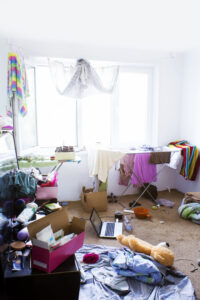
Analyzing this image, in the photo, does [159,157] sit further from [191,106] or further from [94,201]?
[191,106]

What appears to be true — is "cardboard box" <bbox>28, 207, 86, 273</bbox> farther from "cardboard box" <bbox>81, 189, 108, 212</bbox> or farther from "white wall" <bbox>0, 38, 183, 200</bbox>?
"white wall" <bbox>0, 38, 183, 200</bbox>

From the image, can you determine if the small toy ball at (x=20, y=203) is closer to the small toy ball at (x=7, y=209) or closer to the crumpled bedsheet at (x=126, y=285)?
the small toy ball at (x=7, y=209)

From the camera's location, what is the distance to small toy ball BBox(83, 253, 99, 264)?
2084mm

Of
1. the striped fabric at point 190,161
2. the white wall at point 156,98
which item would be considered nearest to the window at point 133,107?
the white wall at point 156,98

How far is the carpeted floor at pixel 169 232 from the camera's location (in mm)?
2143

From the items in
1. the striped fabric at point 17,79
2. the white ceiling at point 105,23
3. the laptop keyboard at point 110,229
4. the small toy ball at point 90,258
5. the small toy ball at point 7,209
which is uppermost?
the white ceiling at point 105,23

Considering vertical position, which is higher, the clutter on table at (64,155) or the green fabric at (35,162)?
the clutter on table at (64,155)

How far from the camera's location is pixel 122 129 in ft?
13.0

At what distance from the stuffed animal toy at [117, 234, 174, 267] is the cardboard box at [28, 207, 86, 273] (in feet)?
3.01

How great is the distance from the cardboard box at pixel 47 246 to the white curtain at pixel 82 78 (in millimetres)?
2292

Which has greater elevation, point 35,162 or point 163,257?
point 35,162

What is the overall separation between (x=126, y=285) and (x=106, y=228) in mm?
990

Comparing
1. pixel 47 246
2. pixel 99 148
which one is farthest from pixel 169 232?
pixel 47 246

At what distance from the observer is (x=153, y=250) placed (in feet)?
6.95
